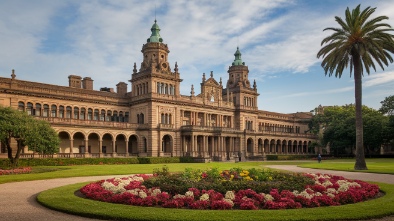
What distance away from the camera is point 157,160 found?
7131cm

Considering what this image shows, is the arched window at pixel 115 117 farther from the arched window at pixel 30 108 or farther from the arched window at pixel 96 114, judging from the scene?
the arched window at pixel 30 108

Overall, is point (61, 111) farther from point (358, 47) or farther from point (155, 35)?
point (358, 47)

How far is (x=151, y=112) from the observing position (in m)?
79.6

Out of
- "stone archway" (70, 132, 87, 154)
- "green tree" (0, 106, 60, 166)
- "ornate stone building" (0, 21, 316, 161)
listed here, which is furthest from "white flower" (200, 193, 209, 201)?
"stone archway" (70, 132, 87, 154)

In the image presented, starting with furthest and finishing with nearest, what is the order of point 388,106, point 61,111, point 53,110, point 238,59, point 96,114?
1. point 238,59
2. point 388,106
3. point 96,114
4. point 61,111
5. point 53,110

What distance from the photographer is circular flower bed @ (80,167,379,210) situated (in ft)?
58.2

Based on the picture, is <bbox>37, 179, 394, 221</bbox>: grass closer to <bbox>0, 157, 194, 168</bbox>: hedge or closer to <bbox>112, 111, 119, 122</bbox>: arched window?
<bbox>0, 157, 194, 168</bbox>: hedge

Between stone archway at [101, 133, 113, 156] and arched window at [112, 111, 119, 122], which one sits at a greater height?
arched window at [112, 111, 119, 122]

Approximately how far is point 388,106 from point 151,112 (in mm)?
64437

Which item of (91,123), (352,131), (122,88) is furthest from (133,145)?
(352,131)

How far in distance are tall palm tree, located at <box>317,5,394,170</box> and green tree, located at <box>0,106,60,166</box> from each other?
1483 inches

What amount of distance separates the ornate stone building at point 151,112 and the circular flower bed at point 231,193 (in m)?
47.3

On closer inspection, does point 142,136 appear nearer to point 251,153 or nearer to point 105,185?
point 251,153

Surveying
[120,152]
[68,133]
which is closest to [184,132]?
[120,152]
